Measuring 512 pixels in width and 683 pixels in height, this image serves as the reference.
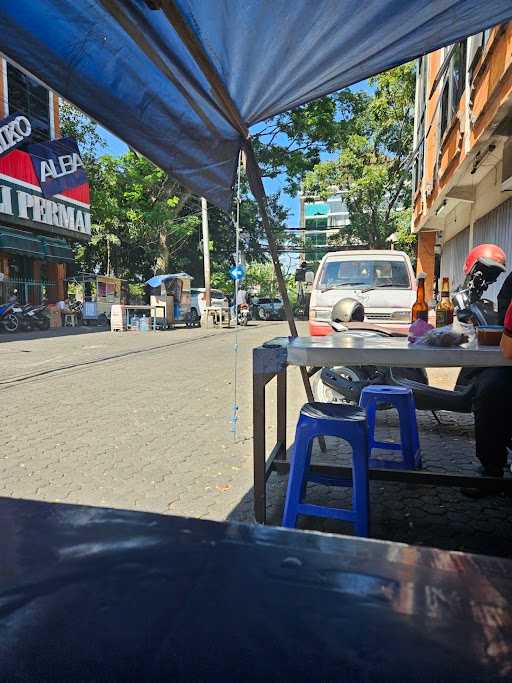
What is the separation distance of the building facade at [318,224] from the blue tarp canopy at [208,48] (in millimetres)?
25982

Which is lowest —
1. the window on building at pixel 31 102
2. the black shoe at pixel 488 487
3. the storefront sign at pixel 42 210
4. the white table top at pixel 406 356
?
the black shoe at pixel 488 487

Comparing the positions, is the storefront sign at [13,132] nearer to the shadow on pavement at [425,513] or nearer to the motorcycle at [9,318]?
the motorcycle at [9,318]

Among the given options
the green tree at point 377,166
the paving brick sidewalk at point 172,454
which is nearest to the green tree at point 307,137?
the green tree at point 377,166

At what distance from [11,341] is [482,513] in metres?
13.9

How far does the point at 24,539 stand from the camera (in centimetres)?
93

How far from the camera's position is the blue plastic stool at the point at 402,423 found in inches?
129

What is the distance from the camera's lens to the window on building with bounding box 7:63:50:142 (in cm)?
1834

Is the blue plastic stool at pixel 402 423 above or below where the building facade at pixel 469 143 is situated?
below

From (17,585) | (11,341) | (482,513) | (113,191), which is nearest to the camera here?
(17,585)

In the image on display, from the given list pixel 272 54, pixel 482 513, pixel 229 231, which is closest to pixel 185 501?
pixel 482 513

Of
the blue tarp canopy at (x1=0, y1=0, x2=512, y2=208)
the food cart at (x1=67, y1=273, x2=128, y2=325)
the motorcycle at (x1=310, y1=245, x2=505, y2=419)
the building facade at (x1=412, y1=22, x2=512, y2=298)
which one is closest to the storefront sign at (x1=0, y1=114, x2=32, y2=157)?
the food cart at (x1=67, y1=273, x2=128, y2=325)

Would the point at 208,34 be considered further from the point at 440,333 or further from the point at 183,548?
the point at 183,548

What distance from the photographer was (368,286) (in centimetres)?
690

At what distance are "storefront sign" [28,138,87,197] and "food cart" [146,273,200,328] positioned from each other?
5.23 m
